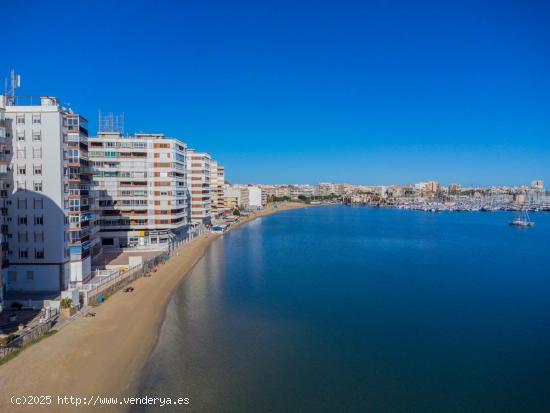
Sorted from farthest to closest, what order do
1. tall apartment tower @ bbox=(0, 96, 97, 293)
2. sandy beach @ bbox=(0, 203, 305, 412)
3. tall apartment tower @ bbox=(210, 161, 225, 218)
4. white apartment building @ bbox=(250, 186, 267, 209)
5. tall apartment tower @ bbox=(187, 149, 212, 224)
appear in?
white apartment building @ bbox=(250, 186, 267, 209)
tall apartment tower @ bbox=(210, 161, 225, 218)
tall apartment tower @ bbox=(187, 149, 212, 224)
tall apartment tower @ bbox=(0, 96, 97, 293)
sandy beach @ bbox=(0, 203, 305, 412)

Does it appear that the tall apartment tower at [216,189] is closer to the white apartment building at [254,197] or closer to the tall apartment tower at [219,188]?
the tall apartment tower at [219,188]

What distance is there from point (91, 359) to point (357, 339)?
35.7ft

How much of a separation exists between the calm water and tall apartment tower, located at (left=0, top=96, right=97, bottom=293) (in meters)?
6.97

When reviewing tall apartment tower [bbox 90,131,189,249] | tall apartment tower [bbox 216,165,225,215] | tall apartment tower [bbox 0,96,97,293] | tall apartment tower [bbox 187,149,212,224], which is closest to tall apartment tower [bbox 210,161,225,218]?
tall apartment tower [bbox 216,165,225,215]

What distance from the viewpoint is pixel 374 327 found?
20.1 m

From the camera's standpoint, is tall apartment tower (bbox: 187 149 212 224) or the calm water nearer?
the calm water

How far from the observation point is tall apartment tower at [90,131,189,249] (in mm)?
37688

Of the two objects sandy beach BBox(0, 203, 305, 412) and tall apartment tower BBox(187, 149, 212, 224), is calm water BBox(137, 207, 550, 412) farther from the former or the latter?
tall apartment tower BBox(187, 149, 212, 224)

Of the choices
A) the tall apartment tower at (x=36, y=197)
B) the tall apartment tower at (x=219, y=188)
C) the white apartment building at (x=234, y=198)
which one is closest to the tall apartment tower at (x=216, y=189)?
the tall apartment tower at (x=219, y=188)

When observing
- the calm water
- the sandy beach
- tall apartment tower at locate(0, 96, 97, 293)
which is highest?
tall apartment tower at locate(0, 96, 97, 293)

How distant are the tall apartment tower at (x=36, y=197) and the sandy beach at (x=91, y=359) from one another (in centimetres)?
390

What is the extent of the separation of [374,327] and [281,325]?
14.9ft

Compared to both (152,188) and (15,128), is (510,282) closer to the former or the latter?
(152,188)

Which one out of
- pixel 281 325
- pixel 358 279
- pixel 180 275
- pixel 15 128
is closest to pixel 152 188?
pixel 180 275
